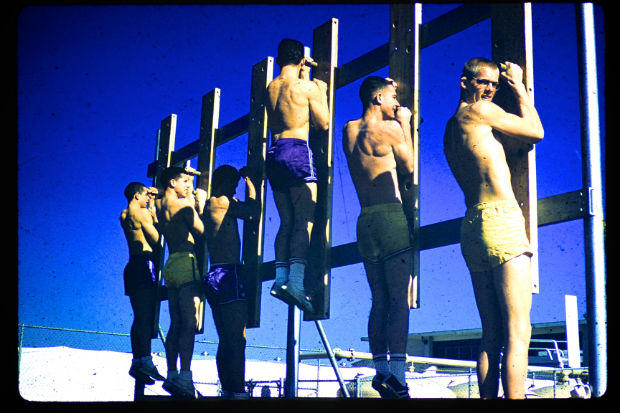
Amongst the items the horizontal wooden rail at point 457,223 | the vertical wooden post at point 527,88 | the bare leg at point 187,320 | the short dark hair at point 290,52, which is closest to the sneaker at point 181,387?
the bare leg at point 187,320

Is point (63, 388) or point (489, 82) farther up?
point (489, 82)

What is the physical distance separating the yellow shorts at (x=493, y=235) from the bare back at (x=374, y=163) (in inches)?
25.0

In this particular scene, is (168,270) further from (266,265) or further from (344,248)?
(344,248)

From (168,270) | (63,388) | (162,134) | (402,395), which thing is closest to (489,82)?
(402,395)

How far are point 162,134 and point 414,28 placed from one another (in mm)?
3919

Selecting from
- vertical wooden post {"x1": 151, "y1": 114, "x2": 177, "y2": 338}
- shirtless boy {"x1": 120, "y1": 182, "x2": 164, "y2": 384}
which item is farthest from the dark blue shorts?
vertical wooden post {"x1": 151, "y1": 114, "x2": 177, "y2": 338}

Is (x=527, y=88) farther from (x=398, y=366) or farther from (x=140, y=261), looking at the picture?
(x=140, y=261)

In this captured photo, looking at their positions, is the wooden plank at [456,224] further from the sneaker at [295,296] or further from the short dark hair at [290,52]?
the short dark hair at [290,52]

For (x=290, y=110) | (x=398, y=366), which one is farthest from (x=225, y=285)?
(x=398, y=366)

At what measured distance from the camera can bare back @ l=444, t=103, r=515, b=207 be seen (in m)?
4.12

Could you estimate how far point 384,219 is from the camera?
4625 millimetres

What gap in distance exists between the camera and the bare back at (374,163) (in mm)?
4688

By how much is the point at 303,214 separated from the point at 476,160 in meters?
1.47

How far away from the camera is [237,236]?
6102mm
